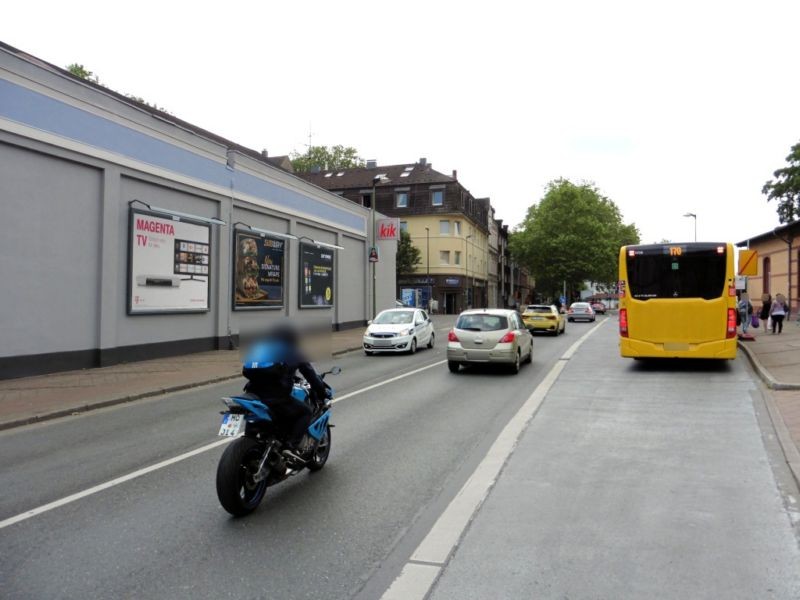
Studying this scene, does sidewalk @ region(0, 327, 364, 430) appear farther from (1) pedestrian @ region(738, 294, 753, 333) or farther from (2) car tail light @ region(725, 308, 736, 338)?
(1) pedestrian @ region(738, 294, 753, 333)

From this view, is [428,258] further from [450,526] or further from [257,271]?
[450,526]

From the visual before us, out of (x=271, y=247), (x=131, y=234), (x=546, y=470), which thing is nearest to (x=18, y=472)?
(x=546, y=470)

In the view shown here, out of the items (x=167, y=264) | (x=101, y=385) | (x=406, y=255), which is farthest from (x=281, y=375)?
(x=406, y=255)

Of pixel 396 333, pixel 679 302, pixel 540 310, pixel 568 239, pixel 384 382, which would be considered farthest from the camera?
pixel 568 239

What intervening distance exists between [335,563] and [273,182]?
20.1 meters

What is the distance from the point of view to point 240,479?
467 centimetres

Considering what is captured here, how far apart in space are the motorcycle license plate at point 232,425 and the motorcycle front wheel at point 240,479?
0.25 feet

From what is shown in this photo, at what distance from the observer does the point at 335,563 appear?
152 inches

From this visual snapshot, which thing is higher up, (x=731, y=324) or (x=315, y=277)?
(x=315, y=277)

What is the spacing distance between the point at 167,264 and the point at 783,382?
1476 centimetres

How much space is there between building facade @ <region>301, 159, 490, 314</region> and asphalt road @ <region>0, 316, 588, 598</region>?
168 feet

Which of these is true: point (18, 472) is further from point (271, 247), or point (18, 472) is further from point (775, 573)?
point (271, 247)

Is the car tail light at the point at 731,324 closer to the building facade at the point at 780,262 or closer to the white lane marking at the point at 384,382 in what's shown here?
the white lane marking at the point at 384,382

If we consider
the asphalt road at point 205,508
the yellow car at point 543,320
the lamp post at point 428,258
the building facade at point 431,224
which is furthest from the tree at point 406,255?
the asphalt road at point 205,508
